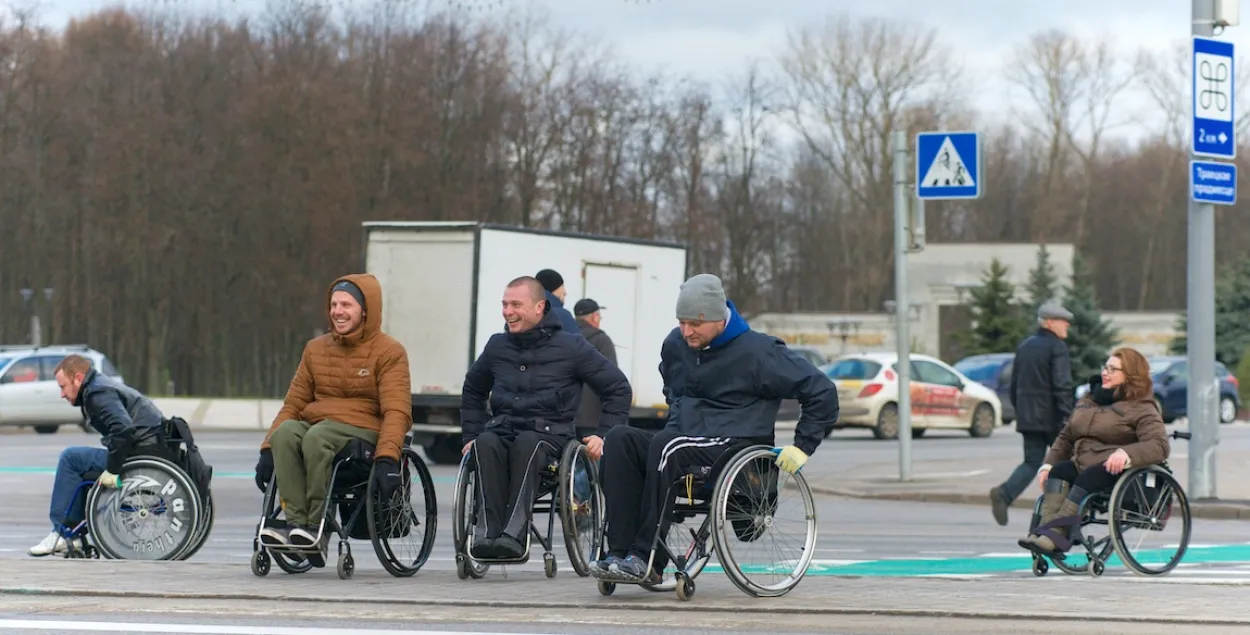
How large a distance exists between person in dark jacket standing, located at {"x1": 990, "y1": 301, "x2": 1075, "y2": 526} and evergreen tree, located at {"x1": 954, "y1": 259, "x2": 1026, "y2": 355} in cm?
5756

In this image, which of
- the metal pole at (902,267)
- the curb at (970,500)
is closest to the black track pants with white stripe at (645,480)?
the curb at (970,500)

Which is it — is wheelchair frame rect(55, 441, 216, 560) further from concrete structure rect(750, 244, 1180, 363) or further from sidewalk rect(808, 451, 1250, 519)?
concrete structure rect(750, 244, 1180, 363)

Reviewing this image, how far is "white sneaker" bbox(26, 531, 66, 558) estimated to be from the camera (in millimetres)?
12047

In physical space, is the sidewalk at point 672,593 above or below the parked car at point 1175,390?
below

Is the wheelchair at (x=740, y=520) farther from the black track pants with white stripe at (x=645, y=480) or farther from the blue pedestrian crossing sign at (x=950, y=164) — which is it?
the blue pedestrian crossing sign at (x=950, y=164)

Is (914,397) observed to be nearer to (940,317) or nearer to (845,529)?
(845,529)

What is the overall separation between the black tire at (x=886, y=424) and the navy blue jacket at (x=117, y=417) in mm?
22611

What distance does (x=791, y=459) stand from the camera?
902 cm

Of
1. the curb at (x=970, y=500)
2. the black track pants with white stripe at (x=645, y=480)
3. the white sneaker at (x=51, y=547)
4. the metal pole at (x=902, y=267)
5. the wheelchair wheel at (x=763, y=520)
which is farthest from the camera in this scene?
the metal pole at (x=902, y=267)

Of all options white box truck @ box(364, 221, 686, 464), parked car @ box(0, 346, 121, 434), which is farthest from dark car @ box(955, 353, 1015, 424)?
parked car @ box(0, 346, 121, 434)

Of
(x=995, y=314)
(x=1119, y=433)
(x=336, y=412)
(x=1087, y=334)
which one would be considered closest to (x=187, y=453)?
(x=336, y=412)

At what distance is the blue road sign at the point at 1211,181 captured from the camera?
17.5m

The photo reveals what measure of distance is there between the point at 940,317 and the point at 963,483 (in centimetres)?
6669

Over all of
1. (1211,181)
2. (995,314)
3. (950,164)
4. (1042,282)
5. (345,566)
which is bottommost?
(345,566)
